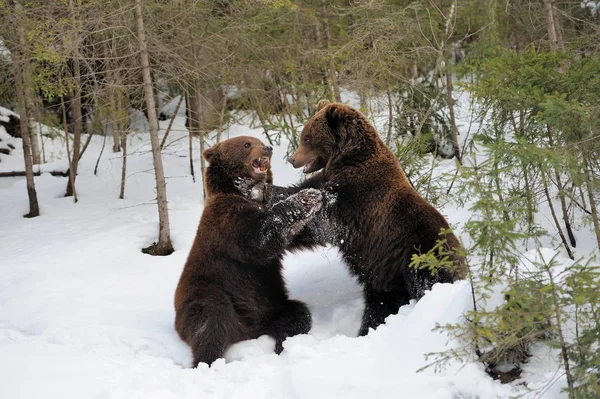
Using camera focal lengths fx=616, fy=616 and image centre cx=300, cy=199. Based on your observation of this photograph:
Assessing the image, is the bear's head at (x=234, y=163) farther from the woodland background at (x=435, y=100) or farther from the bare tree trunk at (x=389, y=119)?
the bare tree trunk at (x=389, y=119)

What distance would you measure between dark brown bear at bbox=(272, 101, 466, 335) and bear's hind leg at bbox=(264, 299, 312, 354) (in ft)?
1.76

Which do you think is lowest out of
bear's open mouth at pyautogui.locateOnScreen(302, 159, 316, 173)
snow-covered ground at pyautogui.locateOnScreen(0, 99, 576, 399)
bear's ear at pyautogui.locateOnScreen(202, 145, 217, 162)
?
snow-covered ground at pyautogui.locateOnScreen(0, 99, 576, 399)

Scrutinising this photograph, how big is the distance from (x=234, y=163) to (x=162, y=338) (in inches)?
69.9

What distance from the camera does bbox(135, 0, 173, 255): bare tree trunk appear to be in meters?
A: 9.12

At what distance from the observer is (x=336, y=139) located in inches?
231

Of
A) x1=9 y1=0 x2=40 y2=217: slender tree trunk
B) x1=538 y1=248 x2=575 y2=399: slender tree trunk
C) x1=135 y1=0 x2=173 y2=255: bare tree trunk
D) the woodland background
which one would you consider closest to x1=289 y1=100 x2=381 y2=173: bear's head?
the woodland background

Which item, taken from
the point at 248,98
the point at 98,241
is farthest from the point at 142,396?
the point at 248,98

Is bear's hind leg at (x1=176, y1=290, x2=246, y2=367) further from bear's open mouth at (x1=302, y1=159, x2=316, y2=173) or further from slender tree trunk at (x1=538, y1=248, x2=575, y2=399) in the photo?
slender tree trunk at (x1=538, y1=248, x2=575, y2=399)

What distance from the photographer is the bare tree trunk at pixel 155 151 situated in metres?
9.12

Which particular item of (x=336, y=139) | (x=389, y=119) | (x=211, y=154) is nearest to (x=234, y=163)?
(x=211, y=154)

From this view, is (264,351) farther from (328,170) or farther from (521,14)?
(521,14)

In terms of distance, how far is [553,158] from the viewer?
4.88 m

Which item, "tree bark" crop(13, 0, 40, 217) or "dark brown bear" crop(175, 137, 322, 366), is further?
"tree bark" crop(13, 0, 40, 217)

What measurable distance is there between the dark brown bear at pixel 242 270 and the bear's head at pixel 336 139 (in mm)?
508
